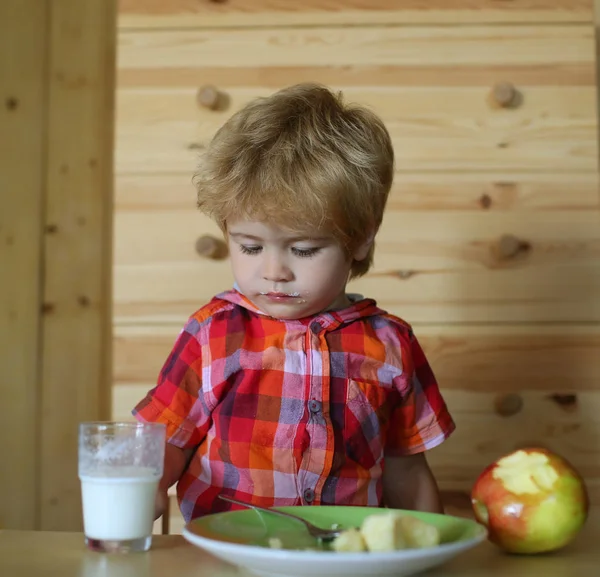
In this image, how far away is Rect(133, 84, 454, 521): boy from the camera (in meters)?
0.97

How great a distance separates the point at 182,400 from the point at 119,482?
32cm

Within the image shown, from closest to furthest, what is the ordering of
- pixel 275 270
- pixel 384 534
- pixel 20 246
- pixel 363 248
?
pixel 384 534 < pixel 275 270 < pixel 363 248 < pixel 20 246

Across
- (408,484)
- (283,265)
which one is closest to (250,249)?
(283,265)

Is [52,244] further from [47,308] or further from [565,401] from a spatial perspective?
[565,401]

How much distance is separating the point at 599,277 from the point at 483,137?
1.07 ft

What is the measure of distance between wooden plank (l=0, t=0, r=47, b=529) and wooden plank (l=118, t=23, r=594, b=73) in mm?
603

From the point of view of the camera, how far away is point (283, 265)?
38.3 inches

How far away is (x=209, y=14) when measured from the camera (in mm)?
1516

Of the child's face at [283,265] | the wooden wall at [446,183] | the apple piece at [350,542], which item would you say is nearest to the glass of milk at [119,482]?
the apple piece at [350,542]

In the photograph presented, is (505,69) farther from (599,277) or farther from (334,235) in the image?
(334,235)

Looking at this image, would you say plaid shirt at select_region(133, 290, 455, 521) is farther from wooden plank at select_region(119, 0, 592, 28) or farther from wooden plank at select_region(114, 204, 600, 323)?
wooden plank at select_region(119, 0, 592, 28)

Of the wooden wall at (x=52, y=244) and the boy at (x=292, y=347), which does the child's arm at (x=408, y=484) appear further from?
the wooden wall at (x=52, y=244)

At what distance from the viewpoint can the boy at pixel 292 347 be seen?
0.97 metres

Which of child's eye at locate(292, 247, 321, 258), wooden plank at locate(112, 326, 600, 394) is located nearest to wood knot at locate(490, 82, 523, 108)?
wooden plank at locate(112, 326, 600, 394)
